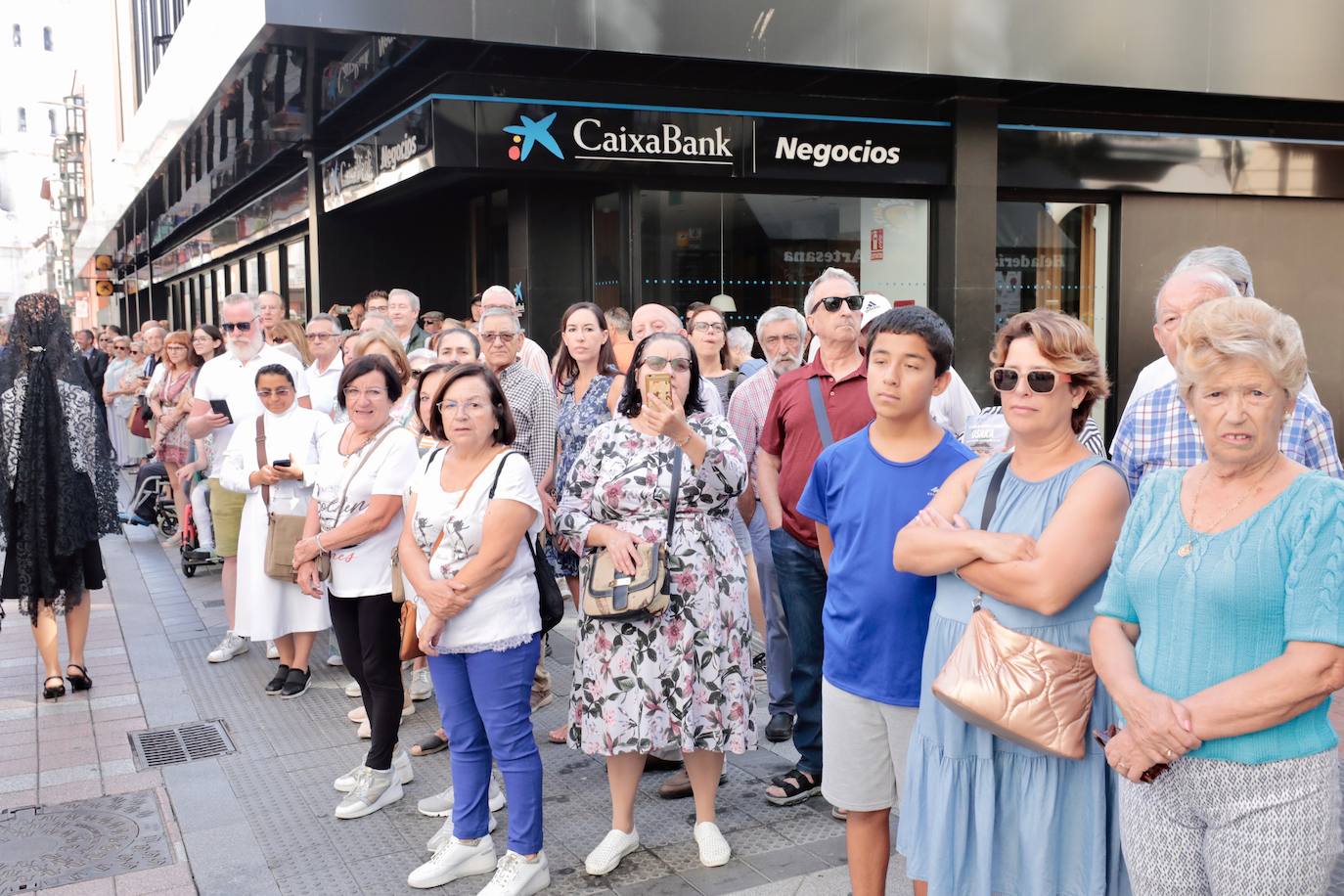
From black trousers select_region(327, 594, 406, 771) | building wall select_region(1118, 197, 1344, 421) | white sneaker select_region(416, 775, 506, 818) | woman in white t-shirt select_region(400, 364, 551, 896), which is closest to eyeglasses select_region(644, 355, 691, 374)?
woman in white t-shirt select_region(400, 364, 551, 896)

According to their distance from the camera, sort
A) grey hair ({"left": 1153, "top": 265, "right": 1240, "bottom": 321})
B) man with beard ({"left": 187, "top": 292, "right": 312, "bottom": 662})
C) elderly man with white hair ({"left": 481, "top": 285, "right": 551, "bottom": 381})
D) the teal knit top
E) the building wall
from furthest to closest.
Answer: the building wall < man with beard ({"left": 187, "top": 292, "right": 312, "bottom": 662}) < elderly man with white hair ({"left": 481, "top": 285, "right": 551, "bottom": 381}) < grey hair ({"left": 1153, "top": 265, "right": 1240, "bottom": 321}) < the teal knit top

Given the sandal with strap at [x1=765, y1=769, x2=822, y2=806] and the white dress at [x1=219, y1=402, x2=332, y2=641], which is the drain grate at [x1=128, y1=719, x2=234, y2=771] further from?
the sandal with strap at [x1=765, y1=769, x2=822, y2=806]

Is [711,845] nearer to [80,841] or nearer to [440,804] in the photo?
[440,804]

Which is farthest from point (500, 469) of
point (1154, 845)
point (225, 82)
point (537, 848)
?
point (225, 82)

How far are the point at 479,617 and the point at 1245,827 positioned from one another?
8.16 ft

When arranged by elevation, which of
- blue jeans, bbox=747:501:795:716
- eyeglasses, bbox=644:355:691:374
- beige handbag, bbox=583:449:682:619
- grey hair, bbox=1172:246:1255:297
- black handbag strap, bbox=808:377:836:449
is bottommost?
blue jeans, bbox=747:501:795:716

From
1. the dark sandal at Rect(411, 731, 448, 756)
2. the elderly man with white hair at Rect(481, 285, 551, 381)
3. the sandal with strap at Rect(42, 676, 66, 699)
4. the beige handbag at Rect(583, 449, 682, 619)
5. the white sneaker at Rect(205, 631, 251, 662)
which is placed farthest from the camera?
the white sneaker at Rect(205, 631, 251, 662)

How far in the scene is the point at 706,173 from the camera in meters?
12.0

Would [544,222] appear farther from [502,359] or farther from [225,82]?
[502,359]

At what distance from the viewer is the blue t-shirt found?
335 centimetres

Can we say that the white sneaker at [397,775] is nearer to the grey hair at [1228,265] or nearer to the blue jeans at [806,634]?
the blue jeans at [806,634]

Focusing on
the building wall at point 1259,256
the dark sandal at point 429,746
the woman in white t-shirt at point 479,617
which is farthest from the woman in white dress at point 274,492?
the building wall at point 1259,256

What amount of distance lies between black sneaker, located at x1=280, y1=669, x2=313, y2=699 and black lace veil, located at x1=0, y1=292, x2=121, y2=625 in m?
1.29

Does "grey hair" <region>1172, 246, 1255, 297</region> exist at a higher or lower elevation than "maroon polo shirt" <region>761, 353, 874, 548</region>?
higher
